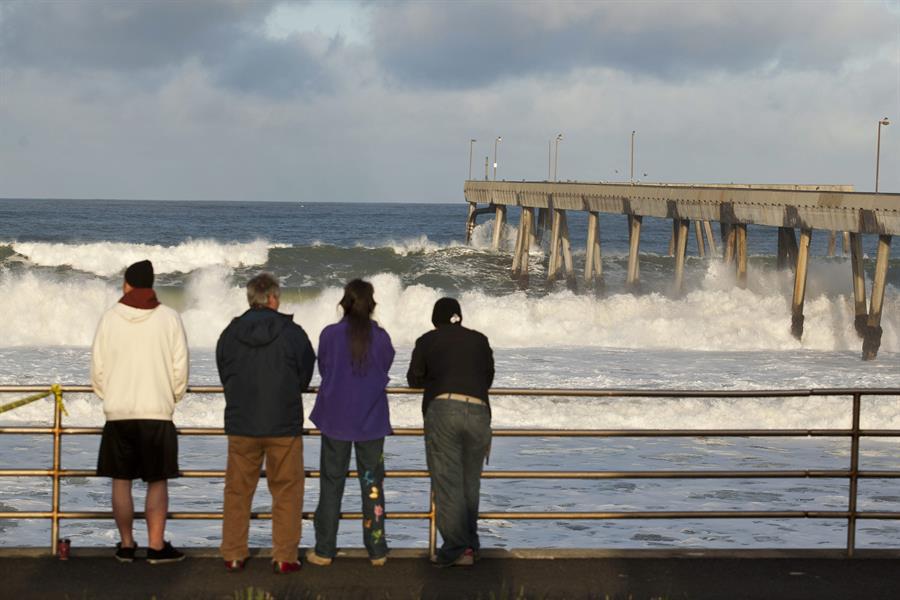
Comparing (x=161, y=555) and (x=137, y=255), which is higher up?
(x=137, y=255)

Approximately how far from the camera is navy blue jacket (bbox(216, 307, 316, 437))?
664cm

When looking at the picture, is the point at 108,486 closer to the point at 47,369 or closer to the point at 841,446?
the point at 841,446

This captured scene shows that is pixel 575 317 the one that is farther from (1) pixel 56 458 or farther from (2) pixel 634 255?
(1) pixel 56 458

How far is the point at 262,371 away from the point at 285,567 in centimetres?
95

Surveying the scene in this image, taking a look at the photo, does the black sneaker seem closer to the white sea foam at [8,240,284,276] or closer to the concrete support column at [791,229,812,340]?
the concrete support column at [791,229,812,340]

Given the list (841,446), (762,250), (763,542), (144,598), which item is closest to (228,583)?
(144,598)

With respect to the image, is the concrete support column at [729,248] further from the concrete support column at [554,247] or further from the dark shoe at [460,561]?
the dark shoe at [460,561]

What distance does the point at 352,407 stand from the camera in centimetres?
680

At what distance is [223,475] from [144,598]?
91cm

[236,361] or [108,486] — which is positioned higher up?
[236,361]

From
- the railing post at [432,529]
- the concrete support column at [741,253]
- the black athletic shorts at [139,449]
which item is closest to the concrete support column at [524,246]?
the concrete support column at [741,253]

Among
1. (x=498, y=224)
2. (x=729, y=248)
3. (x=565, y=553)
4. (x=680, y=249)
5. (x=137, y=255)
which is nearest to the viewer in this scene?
(x=565, y=553)

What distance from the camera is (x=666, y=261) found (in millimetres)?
52562

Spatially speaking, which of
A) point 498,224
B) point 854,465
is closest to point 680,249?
point 498,224
